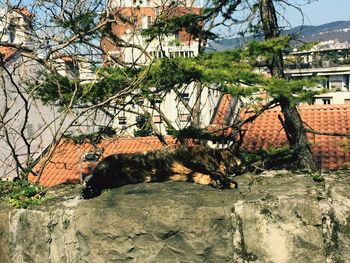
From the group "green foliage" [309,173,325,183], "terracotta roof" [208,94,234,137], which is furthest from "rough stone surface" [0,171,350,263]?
"terracotta roof" [208,94,234,137]

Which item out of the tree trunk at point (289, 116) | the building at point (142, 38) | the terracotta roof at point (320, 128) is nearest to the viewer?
the tree trunk at point (289, 116)

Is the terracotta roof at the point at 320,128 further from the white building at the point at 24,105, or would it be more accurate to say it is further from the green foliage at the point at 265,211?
the green foliage at the point at 265,211

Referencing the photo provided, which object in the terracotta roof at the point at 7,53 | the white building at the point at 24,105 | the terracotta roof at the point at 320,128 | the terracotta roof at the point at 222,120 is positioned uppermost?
the terracotta roof at the point at 7,53

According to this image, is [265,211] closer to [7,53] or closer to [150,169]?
[150,169]

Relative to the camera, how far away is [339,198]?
2.82m

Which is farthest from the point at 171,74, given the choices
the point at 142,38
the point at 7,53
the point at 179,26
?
the point at 7,53

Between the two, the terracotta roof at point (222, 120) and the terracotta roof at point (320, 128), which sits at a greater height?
the terracotta roof at point (222, 120)

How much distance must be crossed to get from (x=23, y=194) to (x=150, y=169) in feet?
3.41

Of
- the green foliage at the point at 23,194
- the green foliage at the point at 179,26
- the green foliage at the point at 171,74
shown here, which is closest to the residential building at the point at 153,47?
the green foliage at the point at 179,26

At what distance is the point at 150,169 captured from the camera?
11.9ft

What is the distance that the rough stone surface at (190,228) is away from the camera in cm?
274

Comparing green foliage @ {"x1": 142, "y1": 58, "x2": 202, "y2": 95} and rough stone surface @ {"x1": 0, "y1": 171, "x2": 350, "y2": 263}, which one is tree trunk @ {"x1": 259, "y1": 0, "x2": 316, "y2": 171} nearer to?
green foliage @ {"x1": 142, "y1": 58, "x2": 202, "y2": 95}

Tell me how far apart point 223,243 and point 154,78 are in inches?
113

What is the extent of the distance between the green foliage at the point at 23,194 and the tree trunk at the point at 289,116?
282 cm
